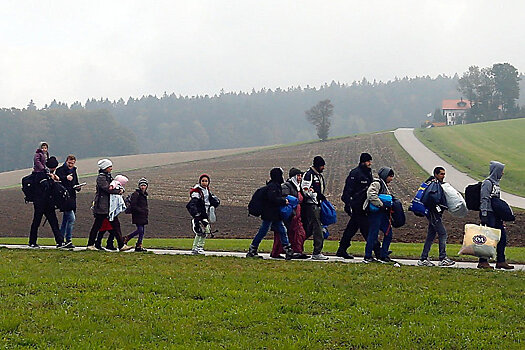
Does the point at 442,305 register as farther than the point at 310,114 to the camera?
No

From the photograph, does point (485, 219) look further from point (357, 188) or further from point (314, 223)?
point (314, 223)

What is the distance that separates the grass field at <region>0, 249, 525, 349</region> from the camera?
20.2 ft

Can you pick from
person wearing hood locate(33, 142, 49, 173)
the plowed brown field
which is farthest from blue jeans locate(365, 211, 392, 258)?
the plowed brown field

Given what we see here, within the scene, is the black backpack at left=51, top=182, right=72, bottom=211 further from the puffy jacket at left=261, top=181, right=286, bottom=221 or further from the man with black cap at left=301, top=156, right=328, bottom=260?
the man with black cap at left=301, top=156, right=328, bottom=260

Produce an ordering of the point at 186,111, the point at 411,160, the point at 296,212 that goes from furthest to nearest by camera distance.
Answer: the point at 186,111
the point at 411,160
the point at 296,212

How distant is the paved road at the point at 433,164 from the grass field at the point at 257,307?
25.4 metres

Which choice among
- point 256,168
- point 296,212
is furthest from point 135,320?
point 256,168

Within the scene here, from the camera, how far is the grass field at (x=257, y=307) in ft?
20.2

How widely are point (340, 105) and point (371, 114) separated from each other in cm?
1011

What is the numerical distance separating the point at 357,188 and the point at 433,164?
43.2 m

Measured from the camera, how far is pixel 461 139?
74.6 m

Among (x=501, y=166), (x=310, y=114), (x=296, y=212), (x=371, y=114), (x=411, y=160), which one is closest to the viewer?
(x=501, y=166)

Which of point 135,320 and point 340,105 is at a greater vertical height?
point 340,105

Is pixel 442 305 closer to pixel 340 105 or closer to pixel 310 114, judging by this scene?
pixel 310 114
